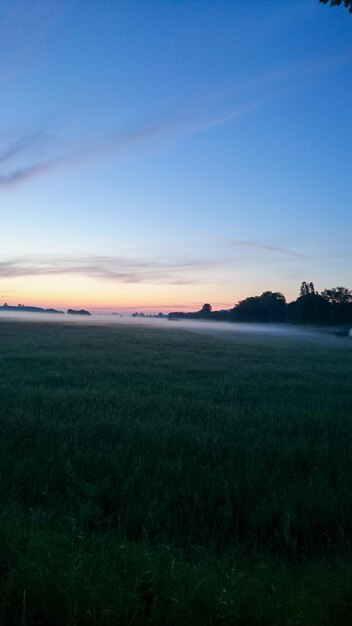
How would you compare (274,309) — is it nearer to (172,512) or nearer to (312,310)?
(312,310)

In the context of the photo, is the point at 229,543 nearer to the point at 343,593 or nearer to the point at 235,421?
the point at 343,593

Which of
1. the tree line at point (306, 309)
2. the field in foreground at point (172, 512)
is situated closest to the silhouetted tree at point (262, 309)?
the tree line at point (306, 309)

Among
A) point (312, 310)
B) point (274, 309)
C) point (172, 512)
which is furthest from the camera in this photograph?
point (274, 309)

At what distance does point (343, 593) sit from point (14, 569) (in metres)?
2.93

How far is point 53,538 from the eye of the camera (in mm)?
3979

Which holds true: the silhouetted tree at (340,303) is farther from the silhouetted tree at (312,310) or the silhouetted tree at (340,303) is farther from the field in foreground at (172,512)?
the field in foreground at (172,512)

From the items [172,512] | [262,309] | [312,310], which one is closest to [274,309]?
[262,309]

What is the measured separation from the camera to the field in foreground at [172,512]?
3.10 meters

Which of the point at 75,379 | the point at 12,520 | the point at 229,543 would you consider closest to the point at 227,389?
the point at 75,379

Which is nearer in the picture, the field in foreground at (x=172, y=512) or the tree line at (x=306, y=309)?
the field in foreground at (x=172, y=512)

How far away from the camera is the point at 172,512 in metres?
4.98

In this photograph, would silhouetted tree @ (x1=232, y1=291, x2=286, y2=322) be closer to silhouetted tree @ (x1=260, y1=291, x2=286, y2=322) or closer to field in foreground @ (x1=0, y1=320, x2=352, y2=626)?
silhouetted tree @ (x1=260, y1=291, x2=286, y2=322)

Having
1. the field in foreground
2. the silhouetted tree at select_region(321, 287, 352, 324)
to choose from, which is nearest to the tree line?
the silhouetted tree at select_region(321, 287, 352, 324)

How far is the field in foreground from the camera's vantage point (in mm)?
3104
